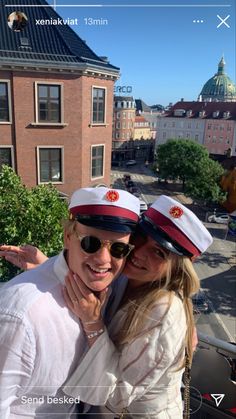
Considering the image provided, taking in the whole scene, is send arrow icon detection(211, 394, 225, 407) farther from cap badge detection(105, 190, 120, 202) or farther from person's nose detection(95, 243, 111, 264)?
A: cap badge detection(105, 190, 120, 202)

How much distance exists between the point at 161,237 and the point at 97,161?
36.2 ft

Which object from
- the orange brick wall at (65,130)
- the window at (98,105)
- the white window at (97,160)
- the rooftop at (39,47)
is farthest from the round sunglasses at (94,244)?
the white window at (97,160)

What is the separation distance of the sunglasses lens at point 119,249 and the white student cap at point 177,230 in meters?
0.19

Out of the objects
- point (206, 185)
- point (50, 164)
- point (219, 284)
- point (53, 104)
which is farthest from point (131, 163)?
point (53, 104)

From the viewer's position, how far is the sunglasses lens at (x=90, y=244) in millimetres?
1443

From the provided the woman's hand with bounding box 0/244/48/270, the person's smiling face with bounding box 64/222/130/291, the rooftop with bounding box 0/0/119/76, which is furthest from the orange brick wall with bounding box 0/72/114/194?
the person's smiling face with bounding box 64/222/130/291

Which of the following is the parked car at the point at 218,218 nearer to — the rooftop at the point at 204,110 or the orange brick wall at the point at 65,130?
the orange brick wall at the point at 65,130

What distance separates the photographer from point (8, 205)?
5504 mm

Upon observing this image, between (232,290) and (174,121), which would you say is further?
(174,121)

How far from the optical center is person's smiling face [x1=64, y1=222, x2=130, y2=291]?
1.45 m

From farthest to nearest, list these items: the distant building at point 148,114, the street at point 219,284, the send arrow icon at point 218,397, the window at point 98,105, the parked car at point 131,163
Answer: the distant building at point 148,114 < the parked car at point 131,163 < the street at point 219,284 < the window at point 98,105 < the send arrow icon at point 218,397

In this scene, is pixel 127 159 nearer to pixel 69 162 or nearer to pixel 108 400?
pixel 69 162

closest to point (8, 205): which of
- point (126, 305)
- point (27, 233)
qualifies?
point (27, 233)

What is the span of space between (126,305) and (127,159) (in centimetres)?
4953
